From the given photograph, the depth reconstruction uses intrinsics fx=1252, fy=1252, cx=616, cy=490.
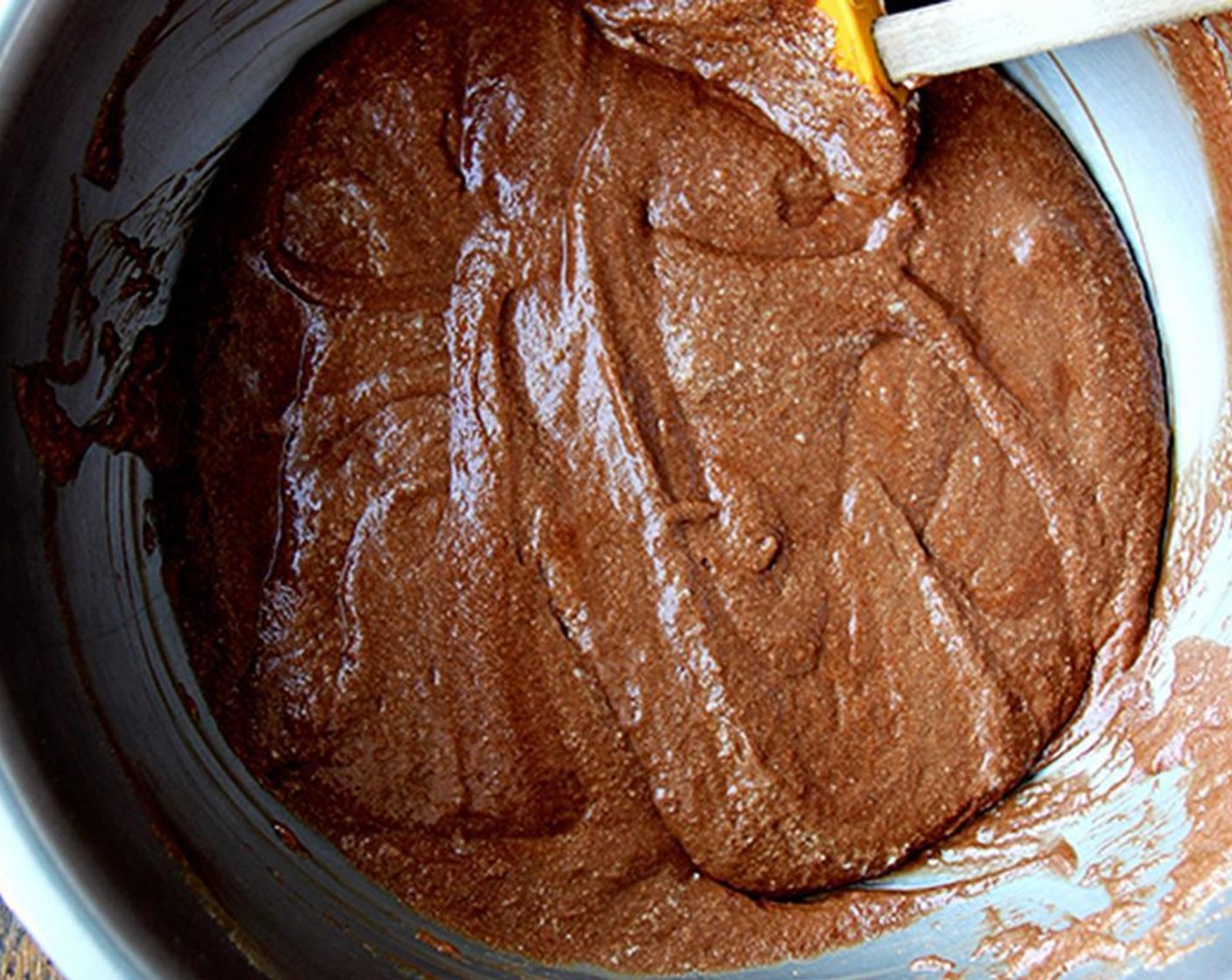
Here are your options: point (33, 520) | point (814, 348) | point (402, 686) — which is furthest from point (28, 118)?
point (814, 348)

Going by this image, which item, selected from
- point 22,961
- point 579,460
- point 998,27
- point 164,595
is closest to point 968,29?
point 998,27

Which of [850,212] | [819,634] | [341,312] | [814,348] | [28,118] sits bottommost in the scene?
[819,634]

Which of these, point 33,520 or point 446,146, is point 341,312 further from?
point 33,520

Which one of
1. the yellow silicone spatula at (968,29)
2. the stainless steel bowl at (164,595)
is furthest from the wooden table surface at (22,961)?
the yellow silicone spatula at (968,29)

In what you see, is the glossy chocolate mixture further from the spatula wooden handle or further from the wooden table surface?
the wooden table surface

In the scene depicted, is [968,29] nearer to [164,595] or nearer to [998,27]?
[998,27]

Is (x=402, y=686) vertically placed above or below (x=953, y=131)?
below

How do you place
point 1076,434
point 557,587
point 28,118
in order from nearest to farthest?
point 28,118 → point 557,587 → point 1076,434
